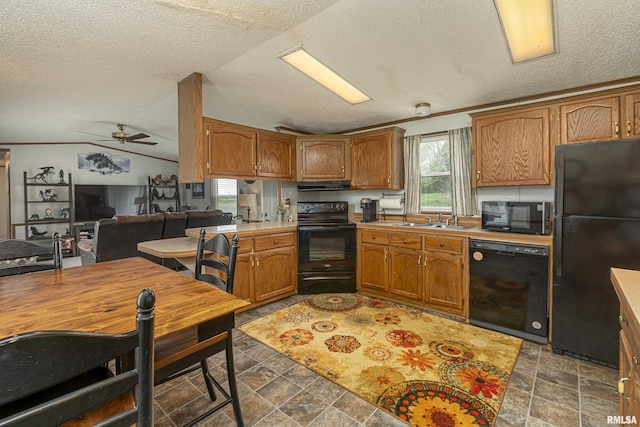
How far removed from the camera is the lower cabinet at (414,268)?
300 cm

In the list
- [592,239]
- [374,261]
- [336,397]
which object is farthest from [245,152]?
[592,239]

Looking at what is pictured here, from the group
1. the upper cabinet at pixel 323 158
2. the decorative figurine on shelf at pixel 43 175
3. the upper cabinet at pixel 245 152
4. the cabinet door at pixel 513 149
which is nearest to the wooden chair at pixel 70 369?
the upper cabinet at pixel 245 152

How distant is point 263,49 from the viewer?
2.39 m

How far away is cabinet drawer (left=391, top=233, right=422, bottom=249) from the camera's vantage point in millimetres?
3225

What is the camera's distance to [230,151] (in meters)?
3.35

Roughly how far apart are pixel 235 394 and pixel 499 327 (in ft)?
7.84

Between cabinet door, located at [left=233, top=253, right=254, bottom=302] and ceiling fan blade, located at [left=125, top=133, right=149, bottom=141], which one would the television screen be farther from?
cabinet door, located at [left=233, top=253, right=254, bottom=302]

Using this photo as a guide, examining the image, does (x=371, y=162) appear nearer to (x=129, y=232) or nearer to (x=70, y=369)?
(x=129, y=232)

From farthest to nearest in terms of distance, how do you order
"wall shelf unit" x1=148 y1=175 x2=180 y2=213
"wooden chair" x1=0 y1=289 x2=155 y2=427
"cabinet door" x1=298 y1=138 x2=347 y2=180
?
"wall shelf unit" x1=148 y1=175 x2=180 y2=213 < "cabinet door" x1=298 y1=138 x2=347 y2=180 < "wooden chair" x1=0 y1=289 x2=155 y2=427

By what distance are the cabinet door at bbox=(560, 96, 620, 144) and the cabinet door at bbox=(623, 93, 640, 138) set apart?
0.05 m

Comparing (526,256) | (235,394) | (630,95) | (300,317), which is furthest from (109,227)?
(630,95)

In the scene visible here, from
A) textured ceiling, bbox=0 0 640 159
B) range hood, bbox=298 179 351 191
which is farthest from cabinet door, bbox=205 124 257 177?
range hood, bbox=298 179 351 191

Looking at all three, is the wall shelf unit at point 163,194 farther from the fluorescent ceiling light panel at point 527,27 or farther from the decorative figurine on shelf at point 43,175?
the fluorescent ceiling light panel at point 527,27

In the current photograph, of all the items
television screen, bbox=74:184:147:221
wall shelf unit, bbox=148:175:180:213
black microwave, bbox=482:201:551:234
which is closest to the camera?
black microwave, bbox=482:201:551:234
